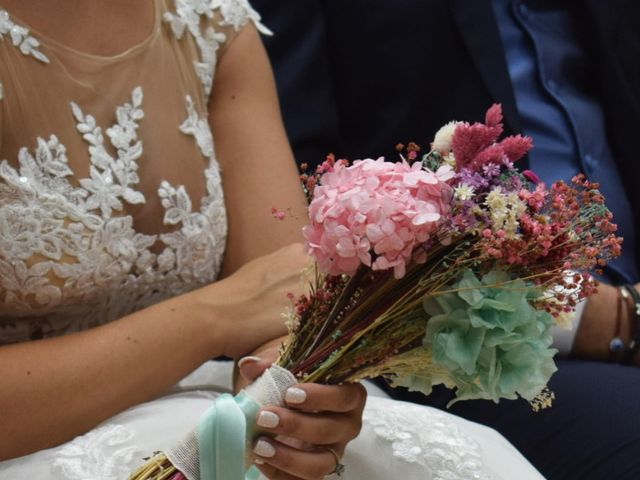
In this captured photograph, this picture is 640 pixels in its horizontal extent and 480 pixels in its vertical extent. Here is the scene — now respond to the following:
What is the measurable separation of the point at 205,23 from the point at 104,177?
1.18 feet

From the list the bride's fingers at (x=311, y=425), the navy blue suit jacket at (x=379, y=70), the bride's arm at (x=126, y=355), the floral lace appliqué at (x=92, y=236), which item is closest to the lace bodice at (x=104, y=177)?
the floral lace appliqué at (x=92, y=236)

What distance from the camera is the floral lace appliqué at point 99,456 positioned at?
1136mm

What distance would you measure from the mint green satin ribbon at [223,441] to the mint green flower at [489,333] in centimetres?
20

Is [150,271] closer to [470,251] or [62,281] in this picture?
[62,281]

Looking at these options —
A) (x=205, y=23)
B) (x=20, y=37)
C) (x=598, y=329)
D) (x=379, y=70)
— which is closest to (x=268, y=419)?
(x=20, y=37)

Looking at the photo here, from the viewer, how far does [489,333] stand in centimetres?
100

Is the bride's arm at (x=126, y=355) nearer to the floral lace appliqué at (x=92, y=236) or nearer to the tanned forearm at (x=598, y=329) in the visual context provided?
the floral lace appliqué at (x=92, y=236)

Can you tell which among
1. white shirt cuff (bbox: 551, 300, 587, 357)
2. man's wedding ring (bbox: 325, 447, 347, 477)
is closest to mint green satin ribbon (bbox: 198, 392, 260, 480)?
man's wedding ring (bbox: 325, 447, 347, 477)

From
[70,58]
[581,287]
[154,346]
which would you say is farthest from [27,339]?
[581,287]

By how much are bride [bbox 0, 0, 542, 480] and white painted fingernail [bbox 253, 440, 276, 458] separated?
0.04ft

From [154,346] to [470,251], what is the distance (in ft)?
1.51

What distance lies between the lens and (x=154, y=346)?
4.16ft

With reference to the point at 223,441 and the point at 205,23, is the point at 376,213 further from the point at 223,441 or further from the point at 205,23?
the point at 205,23

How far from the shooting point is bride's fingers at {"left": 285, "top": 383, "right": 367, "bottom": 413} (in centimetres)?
104
